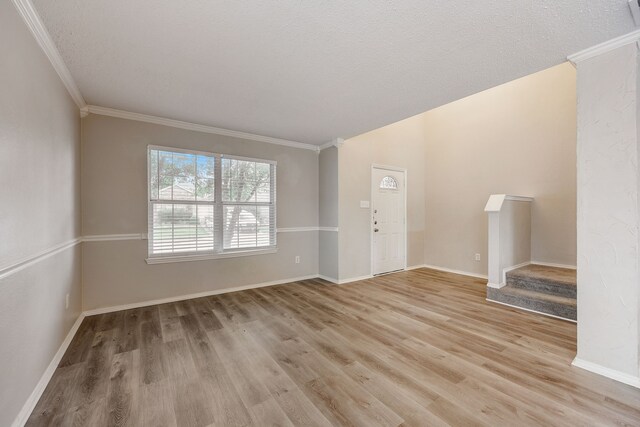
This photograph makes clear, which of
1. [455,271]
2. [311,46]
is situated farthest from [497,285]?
[311,46]

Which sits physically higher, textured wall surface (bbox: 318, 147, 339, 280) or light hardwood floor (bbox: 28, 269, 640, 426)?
textured wall surface (bbox: 318, 147, 339, 280)

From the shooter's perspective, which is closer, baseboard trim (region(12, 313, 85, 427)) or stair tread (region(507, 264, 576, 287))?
baseboard trim (region(12, 313, 85, 427))

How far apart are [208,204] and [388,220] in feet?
10.9

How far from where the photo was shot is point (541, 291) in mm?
3338

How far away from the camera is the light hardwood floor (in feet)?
5.15

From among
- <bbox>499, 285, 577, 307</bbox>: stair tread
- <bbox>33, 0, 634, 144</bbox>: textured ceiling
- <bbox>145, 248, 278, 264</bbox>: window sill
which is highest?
<bbox>33, 0, 634, 144</bbox>: textured ceiling

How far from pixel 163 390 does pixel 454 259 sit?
203 inches

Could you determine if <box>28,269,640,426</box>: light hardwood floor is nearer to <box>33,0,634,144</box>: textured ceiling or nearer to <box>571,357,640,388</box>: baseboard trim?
<box>571,357,640,388</box>: baseboard trim

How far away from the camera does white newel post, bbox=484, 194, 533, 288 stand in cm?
358

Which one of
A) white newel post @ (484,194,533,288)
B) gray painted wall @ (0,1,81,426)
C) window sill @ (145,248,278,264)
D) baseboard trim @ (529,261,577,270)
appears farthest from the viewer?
baseboard trim @ (529,261,577,270)

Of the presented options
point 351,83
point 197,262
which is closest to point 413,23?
point 351,83

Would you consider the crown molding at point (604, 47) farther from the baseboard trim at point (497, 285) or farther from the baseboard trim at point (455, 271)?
the baseboard trim at point (455, 271)

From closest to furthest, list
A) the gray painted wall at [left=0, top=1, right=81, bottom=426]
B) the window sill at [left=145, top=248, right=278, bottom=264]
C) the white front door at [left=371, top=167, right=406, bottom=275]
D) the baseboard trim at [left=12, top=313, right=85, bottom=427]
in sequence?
the gray painted wall at [left=0, top=1, right=81, bottom=426], the baseboard trim at [left=12, top=313, right=85, bottom=427], the window sill at [left=145, top=248, right=278, bottom=264], the white front door at [left=371, top=167, right=406, bottom=275]

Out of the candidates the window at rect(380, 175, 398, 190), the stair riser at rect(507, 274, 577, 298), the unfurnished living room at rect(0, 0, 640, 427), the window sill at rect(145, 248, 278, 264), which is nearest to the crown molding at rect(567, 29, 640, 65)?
the unfurnished living room at rect(0, 0, 640, 427)
